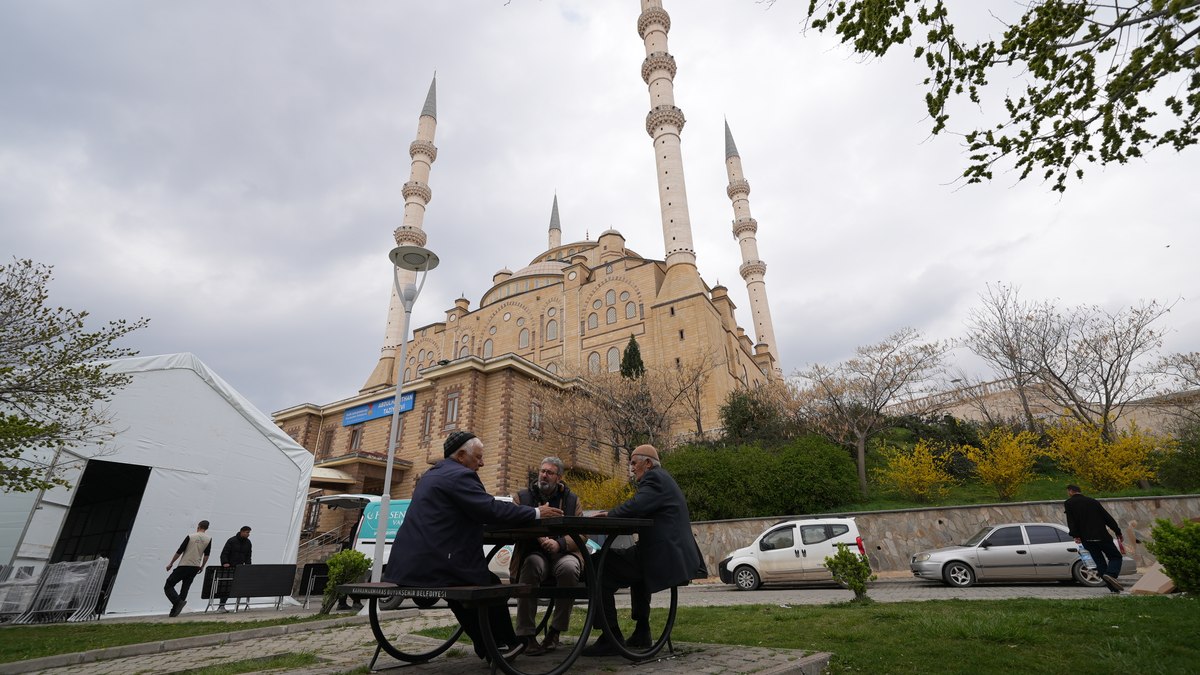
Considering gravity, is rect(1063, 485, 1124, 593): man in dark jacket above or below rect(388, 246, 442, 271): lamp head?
below

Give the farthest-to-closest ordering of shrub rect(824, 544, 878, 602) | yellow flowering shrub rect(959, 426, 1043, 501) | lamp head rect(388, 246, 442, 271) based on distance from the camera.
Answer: yellow flowering shrub rect(959, 426, 1043, 501), lamp head rect(388, 246, 442, 271), shrub rect(824, 544, 878, 602)

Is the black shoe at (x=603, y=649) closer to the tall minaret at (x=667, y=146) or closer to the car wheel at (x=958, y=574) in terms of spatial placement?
the car wheel at (x=958, y=574)

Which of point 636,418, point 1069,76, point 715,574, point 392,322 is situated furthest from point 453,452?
point 392,322

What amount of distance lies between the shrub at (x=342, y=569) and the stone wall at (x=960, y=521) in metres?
10.4

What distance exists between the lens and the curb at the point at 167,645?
187 inches

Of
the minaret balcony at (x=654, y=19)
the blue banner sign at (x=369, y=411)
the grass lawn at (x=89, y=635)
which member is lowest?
the grass lawn at (x=89, y=635)

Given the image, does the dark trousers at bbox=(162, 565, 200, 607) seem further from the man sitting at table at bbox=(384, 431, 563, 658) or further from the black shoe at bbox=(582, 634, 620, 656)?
the black shoe at bbox=(582, 634, 620, 656)

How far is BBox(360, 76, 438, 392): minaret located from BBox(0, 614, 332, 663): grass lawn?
36.8m

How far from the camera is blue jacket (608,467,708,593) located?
362 cm

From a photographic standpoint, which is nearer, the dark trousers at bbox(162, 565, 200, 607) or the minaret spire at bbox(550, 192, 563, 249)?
the dark trousers at bbox(162, 565, 200, 607)

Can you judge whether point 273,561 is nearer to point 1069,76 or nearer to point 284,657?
point 284,657

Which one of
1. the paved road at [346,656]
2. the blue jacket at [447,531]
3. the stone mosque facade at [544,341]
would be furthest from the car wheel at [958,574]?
the stone mosque facade at [544,341]

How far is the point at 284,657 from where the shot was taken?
459 centimetres

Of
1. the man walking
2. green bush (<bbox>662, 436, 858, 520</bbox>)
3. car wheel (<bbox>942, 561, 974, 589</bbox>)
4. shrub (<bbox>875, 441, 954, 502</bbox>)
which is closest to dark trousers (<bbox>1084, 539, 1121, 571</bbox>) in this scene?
car wheel (<bbox>942, 561, 974, 589</bbox>)
